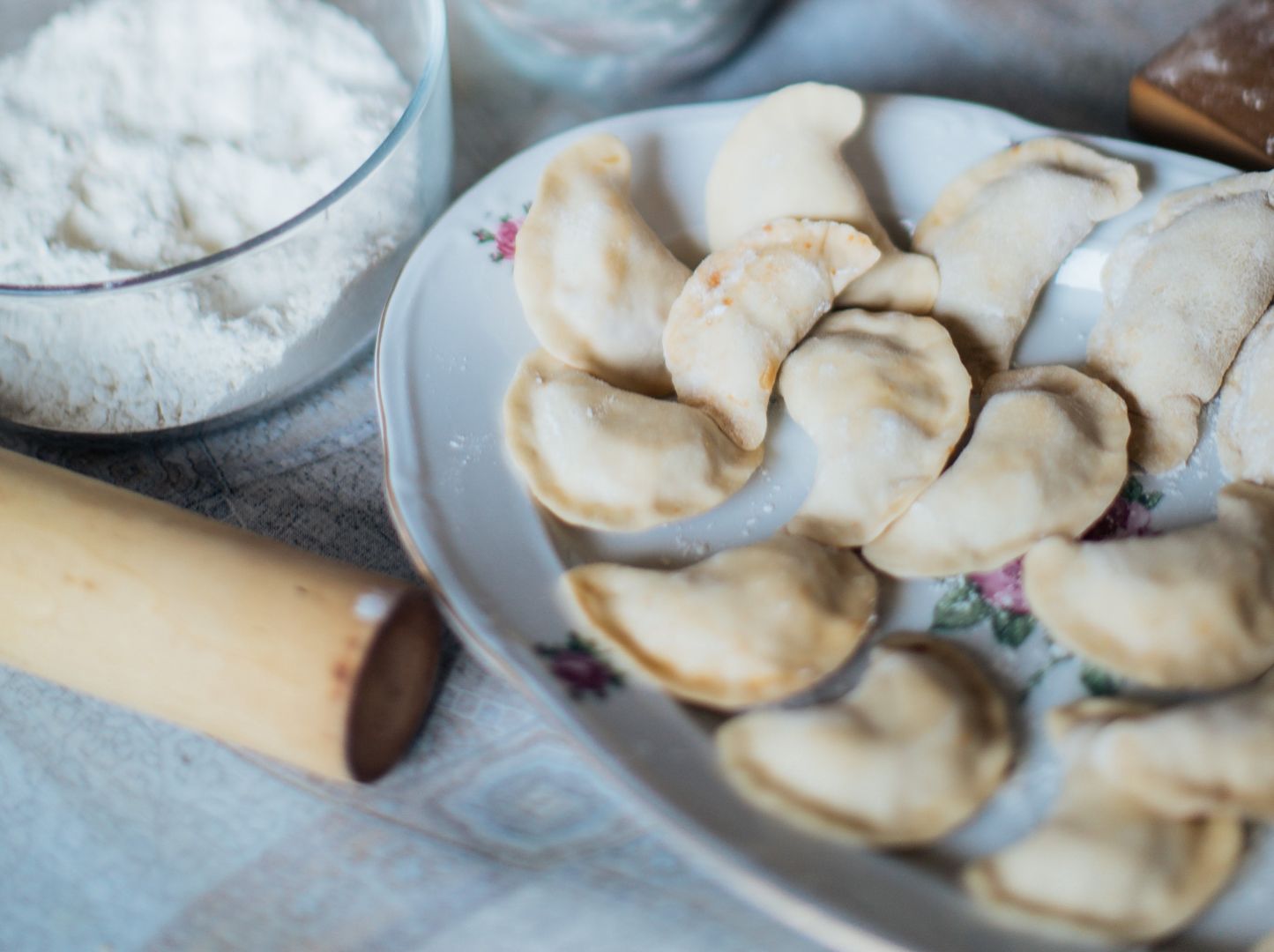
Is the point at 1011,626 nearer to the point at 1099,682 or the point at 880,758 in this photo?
the point at 1099,682

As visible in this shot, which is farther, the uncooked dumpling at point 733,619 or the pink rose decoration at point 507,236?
the pink rose decoration at point 507,236

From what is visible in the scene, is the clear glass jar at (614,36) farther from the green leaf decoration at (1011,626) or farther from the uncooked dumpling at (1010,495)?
the green leaf decoration at (1011,626)

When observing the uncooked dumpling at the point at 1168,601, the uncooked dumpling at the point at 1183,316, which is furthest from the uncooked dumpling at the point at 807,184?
the uncooked dumpling at the point at 1168,601

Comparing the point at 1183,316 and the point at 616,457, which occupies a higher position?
the point at 1183,316

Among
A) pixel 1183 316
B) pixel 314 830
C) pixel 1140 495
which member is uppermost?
pixel 1183 316

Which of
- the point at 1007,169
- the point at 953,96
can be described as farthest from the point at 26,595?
the point at 953,96

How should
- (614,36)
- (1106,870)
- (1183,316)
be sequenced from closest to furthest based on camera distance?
(1106,870), (1183,316), (614,36)

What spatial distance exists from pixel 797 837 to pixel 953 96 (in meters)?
0.87

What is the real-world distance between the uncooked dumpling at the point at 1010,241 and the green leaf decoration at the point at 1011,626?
0.20 metres

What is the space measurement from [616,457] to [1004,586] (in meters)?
0.29

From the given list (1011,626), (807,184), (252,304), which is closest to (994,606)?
(1011,626)

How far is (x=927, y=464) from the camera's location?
0.80m

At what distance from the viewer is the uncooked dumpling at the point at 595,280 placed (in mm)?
864

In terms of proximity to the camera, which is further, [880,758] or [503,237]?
[503,237]
